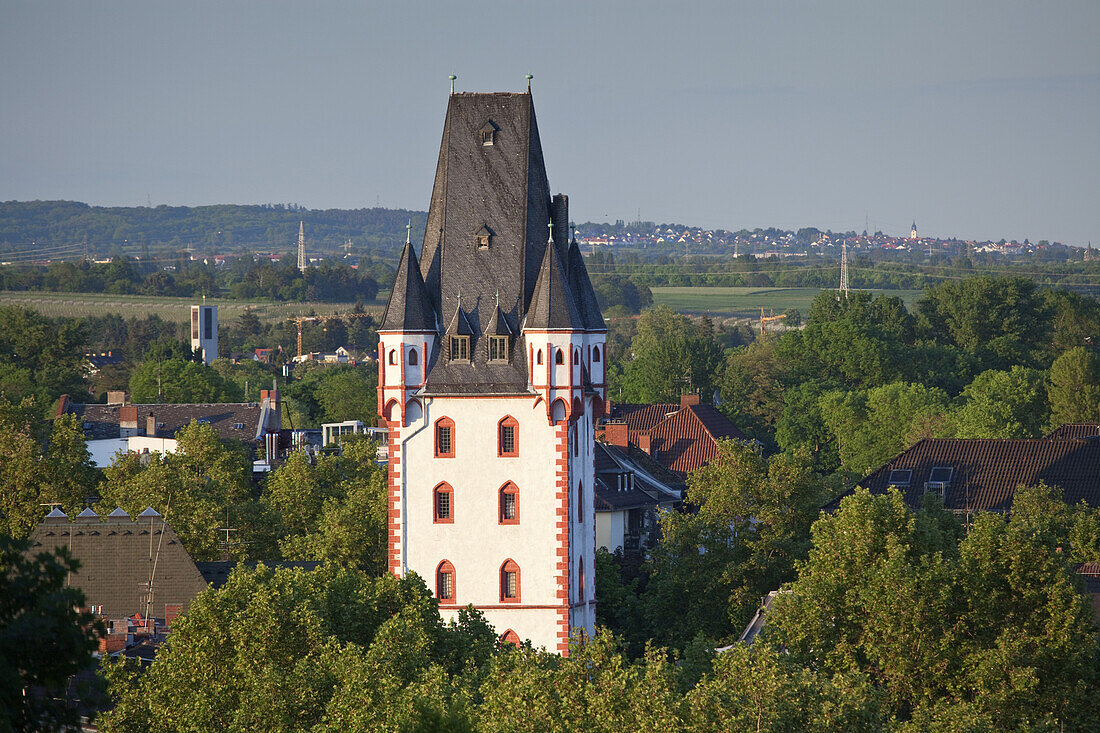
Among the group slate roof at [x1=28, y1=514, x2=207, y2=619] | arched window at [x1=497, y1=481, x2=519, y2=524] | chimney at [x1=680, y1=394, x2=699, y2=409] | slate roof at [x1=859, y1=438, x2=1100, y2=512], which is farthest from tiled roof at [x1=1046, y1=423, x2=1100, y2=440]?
slate roof at [x1=28, y1=514, x2=207, y2=619]

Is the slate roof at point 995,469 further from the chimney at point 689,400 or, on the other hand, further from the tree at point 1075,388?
the tree at point 1075,388

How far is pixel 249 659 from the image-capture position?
56469 millimetres

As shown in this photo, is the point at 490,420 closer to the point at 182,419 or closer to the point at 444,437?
the point at 444,437

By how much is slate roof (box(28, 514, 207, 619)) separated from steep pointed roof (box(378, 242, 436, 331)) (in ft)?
39.5

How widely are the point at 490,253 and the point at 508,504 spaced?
29.2ft

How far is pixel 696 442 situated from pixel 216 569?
48.8m

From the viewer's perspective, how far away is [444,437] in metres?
72.4

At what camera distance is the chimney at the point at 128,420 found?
13650cm

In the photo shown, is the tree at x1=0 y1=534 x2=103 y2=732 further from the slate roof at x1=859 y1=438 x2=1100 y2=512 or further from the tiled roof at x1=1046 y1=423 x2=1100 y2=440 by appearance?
the tiled roof at x1=1046 y1=423 x2=1100 y2=440

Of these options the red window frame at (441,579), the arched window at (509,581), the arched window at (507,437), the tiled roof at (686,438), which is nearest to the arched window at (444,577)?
the red window frame at (441,579)

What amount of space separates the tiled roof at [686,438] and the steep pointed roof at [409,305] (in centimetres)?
4666

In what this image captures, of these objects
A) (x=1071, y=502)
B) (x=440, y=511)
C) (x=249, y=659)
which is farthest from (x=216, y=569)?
A: (x=1071, y=502)

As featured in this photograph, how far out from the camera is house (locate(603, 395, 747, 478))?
117 m

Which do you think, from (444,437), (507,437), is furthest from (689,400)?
(444,437)
